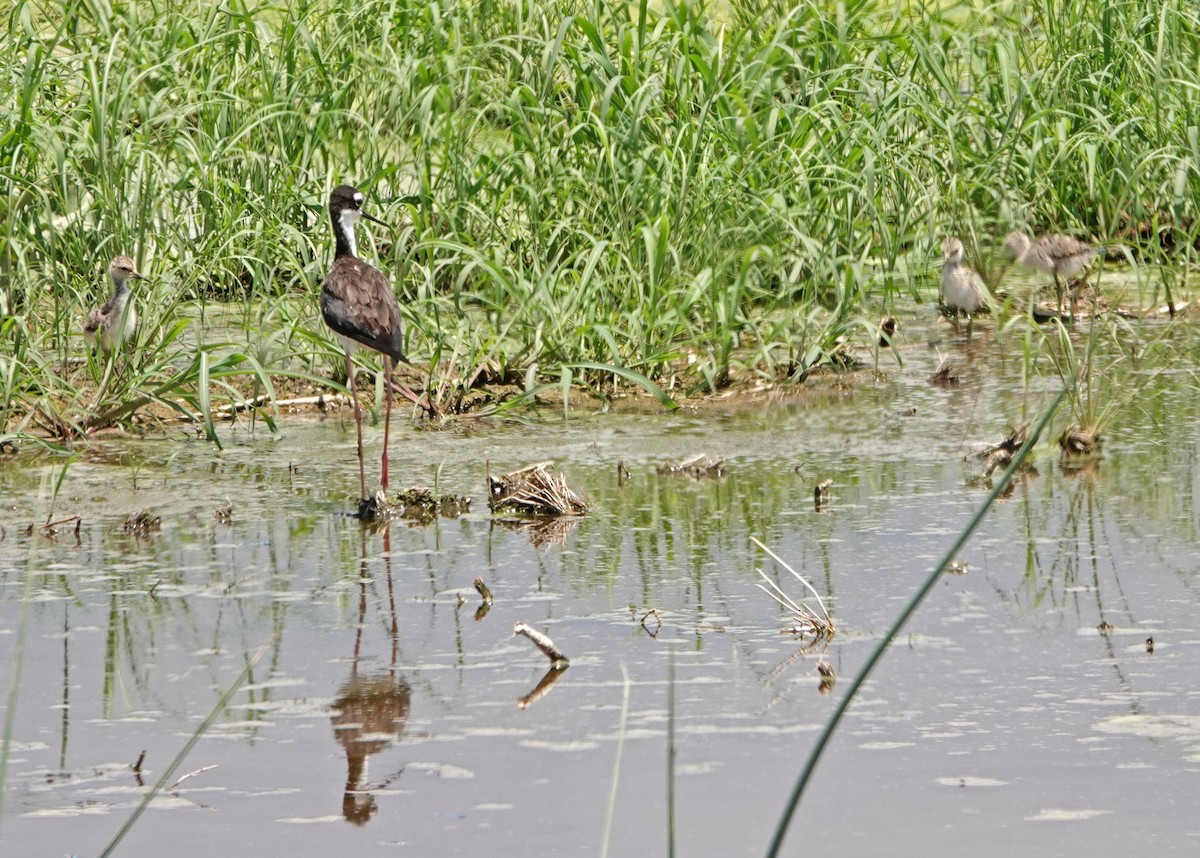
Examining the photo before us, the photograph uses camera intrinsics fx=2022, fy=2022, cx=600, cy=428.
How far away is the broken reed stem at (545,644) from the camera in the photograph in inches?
181

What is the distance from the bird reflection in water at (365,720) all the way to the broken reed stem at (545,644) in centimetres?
29

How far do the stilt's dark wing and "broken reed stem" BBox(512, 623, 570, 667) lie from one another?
7.28 feet

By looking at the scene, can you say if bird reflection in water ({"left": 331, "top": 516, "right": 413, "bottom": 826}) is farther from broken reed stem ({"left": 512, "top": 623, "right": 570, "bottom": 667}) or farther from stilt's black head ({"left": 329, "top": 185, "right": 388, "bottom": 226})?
stilt's black head ({"left": 329, "top": 185, "right": 388, "bottom": 226})

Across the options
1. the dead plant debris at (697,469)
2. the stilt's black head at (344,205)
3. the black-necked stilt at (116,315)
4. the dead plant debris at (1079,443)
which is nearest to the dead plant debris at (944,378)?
the dead plant debris at (1079,443)

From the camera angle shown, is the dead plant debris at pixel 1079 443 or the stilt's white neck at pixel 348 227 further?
the stilt's white neck at pixel 348 227

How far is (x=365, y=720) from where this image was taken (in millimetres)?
4285

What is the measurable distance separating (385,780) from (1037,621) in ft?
5.74

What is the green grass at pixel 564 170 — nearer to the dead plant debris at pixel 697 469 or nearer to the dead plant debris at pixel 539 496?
the dead plant debris at pixel 697 469

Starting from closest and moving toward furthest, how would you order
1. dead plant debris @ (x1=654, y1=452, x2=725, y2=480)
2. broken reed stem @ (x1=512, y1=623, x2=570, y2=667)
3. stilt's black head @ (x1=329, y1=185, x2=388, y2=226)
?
broken reed stem @ (x1=512, y1=623, x2=570, y2=667) → dead plant debris @ (x1=654, y1=452, x2=725, y2=480) → stilt's black head @ (x1=329, y1=185, x2=388, y2=226)

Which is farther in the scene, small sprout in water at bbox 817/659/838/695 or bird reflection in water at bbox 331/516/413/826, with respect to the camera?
small sprout in water at bbox 817/659/838/695

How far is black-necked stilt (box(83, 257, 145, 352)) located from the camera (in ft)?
23.6

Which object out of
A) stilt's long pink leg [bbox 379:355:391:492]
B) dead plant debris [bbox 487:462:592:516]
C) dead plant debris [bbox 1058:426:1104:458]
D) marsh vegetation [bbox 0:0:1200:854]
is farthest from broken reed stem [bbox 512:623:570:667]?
dead plant debris [bbox 1058:426:1104:458]

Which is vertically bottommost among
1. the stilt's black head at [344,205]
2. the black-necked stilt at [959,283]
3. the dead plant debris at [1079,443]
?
the dead plant debris at [1079,443]

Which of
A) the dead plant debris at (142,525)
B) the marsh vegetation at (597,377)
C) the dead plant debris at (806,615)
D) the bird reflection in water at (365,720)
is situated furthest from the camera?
the dead plant debris at (142,525)
